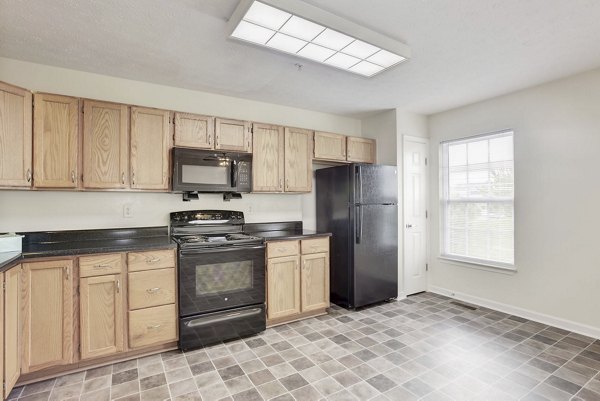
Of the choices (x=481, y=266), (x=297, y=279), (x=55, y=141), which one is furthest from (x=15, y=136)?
(x=481, y=266)

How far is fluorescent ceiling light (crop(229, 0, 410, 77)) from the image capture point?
1.79 metres

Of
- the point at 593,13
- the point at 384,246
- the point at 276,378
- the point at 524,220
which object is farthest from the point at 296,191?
the point at 593,13

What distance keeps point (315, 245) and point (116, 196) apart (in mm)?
2084

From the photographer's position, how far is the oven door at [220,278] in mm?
2629

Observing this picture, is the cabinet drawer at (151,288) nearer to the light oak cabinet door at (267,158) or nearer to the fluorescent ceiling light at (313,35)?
the light oak cabinet door at (267,158)

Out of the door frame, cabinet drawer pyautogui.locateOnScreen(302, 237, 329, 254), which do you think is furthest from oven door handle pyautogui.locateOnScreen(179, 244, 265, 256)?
the door frame

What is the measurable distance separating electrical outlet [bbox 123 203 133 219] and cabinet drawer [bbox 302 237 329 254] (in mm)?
1770

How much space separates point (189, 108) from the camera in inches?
129

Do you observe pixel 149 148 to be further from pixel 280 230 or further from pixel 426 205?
pixel 426 205

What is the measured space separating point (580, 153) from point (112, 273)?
171 inches

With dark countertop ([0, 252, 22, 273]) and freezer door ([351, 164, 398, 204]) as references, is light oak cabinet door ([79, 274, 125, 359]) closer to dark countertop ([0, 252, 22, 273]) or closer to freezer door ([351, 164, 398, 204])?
dark countertop ([0, 252, 22, 273])

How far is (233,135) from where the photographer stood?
10.5ft

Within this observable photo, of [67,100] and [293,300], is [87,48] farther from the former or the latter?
[293,300]

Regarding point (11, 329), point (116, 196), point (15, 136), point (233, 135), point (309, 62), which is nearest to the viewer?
point (11, 329)
